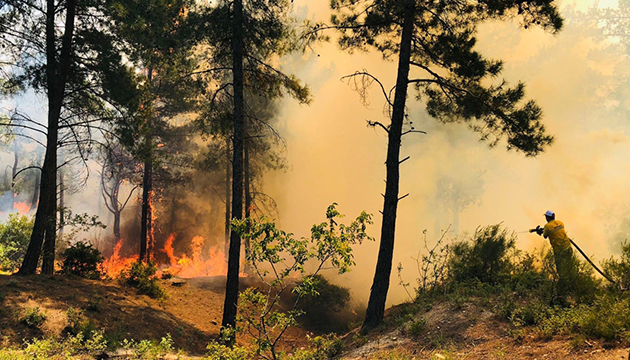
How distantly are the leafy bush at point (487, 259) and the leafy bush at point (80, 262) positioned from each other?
11.9 m

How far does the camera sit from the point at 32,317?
7480 millimetres

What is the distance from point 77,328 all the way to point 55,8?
9.32 m

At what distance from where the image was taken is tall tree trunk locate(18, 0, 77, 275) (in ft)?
34.0

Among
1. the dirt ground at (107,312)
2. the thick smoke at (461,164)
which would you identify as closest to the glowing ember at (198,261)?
the thick smoke at (461,164)

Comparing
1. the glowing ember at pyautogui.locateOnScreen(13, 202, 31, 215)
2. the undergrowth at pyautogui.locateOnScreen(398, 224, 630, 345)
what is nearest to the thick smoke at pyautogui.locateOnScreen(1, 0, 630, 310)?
the glowing ember at pyautogui.locateOnScreen(13, 202, 31, 215)

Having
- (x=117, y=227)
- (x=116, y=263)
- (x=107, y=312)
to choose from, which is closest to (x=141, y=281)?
(x=107, y=312)

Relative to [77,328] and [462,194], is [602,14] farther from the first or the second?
[77,328]

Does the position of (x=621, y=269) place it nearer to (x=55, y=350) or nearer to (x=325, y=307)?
(x=55, y=350)

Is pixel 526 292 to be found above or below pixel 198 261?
above

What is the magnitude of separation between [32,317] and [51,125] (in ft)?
19.4

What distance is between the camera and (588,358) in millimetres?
4461

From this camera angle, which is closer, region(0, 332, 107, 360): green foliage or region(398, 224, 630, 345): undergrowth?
region(398, 224, 630, 345): undergrowth

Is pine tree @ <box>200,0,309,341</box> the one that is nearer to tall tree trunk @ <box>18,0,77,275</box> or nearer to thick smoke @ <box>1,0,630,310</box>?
tall tree trunk @ <box>18,0,77,275</box>

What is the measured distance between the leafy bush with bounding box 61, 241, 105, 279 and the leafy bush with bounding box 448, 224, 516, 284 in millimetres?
11905
